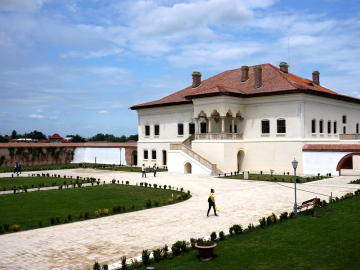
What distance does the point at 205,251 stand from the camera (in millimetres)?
9180

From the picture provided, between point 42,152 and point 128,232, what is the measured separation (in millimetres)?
40151

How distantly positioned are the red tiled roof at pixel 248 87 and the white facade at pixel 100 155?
7713 millimetres

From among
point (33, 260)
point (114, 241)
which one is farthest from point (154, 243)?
point (33, 260)

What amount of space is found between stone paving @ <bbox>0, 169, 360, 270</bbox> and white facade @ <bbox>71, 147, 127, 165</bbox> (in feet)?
96.8

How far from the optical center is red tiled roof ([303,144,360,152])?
28.2 m

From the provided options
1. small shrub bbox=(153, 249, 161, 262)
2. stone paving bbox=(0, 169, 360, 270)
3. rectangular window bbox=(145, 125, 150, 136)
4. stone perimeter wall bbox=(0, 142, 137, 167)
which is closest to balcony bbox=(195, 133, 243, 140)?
rectangular window bbox=(145, 125, 150, 136)

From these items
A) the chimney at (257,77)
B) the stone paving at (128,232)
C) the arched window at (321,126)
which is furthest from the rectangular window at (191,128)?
the stone paving at (128,232)

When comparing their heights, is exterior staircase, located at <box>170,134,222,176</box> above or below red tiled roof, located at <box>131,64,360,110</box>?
below

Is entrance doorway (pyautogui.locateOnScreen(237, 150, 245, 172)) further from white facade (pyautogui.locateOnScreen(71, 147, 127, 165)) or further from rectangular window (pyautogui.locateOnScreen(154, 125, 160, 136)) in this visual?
white facade (pyautogui.locateOnScreen(71, 147, 127, 165))

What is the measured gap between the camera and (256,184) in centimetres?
2512

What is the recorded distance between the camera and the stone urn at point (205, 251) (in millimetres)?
9141

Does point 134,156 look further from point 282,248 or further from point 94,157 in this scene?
point 282,248

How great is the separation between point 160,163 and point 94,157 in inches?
562

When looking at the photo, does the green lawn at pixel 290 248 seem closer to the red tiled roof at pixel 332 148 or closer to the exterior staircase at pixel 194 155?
the red tiled roof at pixel 332 148
